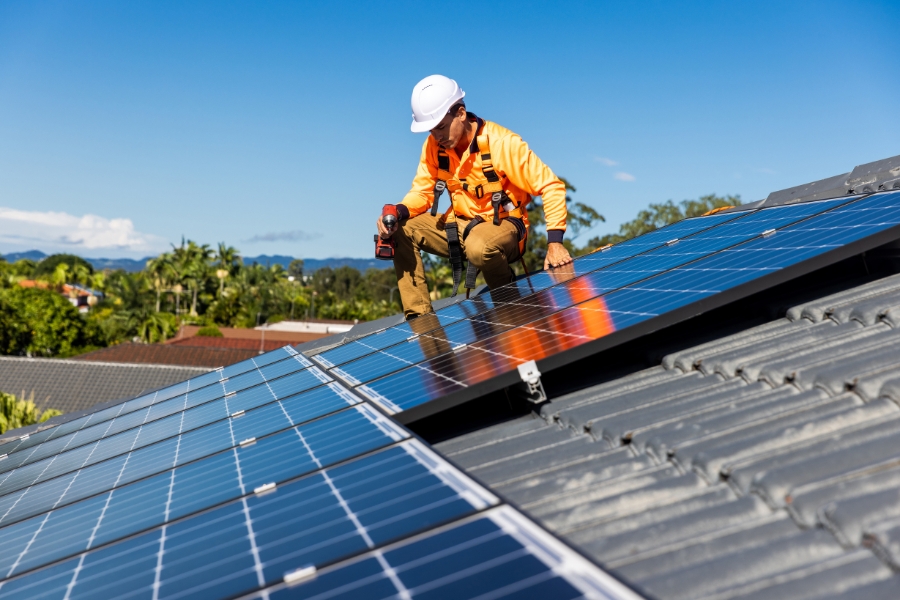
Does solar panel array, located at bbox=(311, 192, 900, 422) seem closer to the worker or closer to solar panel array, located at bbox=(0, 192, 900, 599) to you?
solar panel array, located at bbox=(0, 192, 900, 599)

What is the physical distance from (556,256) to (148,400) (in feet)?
14.5

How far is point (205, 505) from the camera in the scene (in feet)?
12.2

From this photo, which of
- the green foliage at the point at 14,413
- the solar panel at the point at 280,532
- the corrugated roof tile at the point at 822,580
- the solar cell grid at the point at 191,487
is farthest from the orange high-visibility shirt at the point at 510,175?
the green foliage at the point at 14,413

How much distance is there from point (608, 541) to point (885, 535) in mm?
873

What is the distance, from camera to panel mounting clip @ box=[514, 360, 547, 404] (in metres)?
4.18

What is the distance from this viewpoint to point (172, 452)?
516 cm

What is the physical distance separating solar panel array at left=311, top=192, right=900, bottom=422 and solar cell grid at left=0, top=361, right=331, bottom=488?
50 cm

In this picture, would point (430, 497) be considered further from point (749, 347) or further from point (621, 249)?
point (621, 249)

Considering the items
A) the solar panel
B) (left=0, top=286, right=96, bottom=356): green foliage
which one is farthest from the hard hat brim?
(left=0, top=286, right=96, bottom=356): green foliage

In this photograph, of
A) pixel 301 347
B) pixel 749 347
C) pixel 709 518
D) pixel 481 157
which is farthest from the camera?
pixel 301 347

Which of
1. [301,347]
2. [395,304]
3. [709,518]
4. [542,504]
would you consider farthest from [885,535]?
[395,304]

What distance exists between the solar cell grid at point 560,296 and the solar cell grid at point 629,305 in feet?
0.89

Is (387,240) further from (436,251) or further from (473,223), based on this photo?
(473,223)

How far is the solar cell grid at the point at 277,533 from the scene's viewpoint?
9.07 feet
